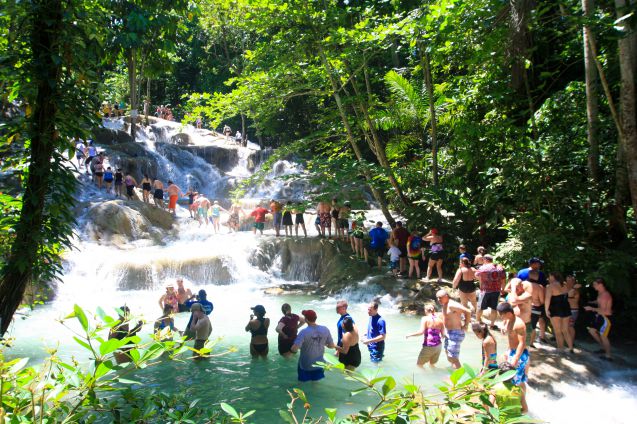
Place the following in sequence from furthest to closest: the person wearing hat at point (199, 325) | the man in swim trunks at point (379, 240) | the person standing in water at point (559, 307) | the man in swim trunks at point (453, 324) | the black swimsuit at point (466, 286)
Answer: the man in swim trunks at point (379, 240) → the black swimsuit at point (466, 286) → the person standing in water at point (559, 307) → the person wearing hat at point (199, 325) → the man in swim trunks at point (453, 324)

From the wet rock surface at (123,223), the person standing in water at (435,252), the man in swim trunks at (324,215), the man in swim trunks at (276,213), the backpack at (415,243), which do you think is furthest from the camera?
the man in swim trunks at (276,213)

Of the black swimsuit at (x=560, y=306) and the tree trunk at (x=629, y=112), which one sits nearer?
the tree trunk at (x=629, y=112)

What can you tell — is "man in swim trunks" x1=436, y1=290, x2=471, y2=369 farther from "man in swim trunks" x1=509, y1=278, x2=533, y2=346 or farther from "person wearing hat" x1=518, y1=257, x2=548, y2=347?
"person wearing hat" x1=518, y1=257, x2=548, y2=347

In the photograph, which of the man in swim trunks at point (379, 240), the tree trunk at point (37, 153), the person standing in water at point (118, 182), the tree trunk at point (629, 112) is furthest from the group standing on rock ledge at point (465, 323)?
the person standing in water at point (118, 182)

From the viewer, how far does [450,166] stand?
14.9 meters

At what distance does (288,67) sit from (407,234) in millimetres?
5804

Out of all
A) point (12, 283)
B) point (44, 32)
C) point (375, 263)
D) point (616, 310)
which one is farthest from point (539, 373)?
point (375, 263)

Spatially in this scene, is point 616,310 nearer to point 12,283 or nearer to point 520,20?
point 520,20

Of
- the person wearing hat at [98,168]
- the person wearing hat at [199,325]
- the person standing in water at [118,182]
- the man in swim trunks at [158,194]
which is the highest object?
the person wearing hat at [98,168]

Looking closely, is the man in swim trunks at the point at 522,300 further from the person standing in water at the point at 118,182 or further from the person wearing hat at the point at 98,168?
the person wearing hat at the point at 98,168

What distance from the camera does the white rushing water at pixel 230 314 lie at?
650 centimetres

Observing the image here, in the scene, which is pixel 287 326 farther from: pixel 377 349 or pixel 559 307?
pixel 559 307

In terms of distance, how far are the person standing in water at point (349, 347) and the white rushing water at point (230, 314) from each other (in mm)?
370

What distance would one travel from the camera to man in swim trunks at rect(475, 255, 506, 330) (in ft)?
30.9
